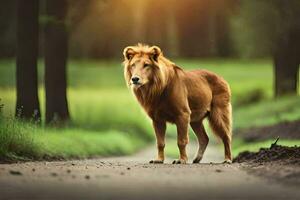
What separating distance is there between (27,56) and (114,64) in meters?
43.2

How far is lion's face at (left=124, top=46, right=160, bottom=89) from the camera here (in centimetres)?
1515

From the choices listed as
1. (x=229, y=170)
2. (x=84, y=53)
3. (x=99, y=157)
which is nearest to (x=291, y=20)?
(x=99, y=157)

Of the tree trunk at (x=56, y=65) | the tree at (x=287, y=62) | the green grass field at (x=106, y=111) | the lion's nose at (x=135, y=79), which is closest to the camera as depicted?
the lion's nose at (x=135, y=79)

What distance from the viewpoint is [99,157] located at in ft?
66.3

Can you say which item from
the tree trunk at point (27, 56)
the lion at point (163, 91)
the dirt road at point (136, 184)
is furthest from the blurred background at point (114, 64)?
the dirt road at point (136, 184)

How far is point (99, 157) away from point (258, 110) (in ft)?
64.4

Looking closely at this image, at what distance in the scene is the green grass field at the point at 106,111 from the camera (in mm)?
17278

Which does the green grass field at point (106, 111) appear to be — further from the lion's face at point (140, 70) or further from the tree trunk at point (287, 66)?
the lion's face at point (140, 70)

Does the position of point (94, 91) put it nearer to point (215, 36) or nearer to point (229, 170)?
point (215, 36)

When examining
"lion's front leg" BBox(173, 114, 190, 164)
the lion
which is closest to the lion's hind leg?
the lion

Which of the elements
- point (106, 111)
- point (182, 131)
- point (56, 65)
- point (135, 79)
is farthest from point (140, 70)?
point (106, 111)

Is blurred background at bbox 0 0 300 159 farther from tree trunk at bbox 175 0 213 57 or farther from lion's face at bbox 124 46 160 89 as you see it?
lion's face at bbox 124 46 160 89

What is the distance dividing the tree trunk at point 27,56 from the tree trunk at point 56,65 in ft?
6.31

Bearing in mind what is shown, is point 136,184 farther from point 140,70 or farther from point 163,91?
point 163,91
